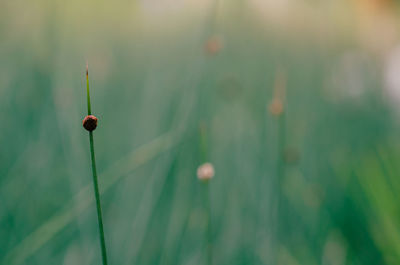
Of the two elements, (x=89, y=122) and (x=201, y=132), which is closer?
(x=89, y=122)

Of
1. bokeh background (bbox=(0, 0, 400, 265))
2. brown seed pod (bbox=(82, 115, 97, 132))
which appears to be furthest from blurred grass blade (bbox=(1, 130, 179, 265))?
brown seed pod (bbox=(82, 115, 97, 132))

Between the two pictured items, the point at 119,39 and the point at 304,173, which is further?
the point at 119,39

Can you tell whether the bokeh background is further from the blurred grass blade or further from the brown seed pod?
the brown seed pod

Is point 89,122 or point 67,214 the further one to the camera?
point 67,214

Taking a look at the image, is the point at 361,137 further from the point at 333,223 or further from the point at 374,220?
the point at 374,220

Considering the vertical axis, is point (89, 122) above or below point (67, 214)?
above

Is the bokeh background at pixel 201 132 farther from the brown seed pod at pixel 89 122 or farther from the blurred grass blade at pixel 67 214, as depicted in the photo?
the brown seed pod at pixel 89 122

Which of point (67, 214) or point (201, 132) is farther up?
point (201, 132)

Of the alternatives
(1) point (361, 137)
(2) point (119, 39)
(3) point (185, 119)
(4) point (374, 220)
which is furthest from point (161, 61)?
(4) point (374, 220)
